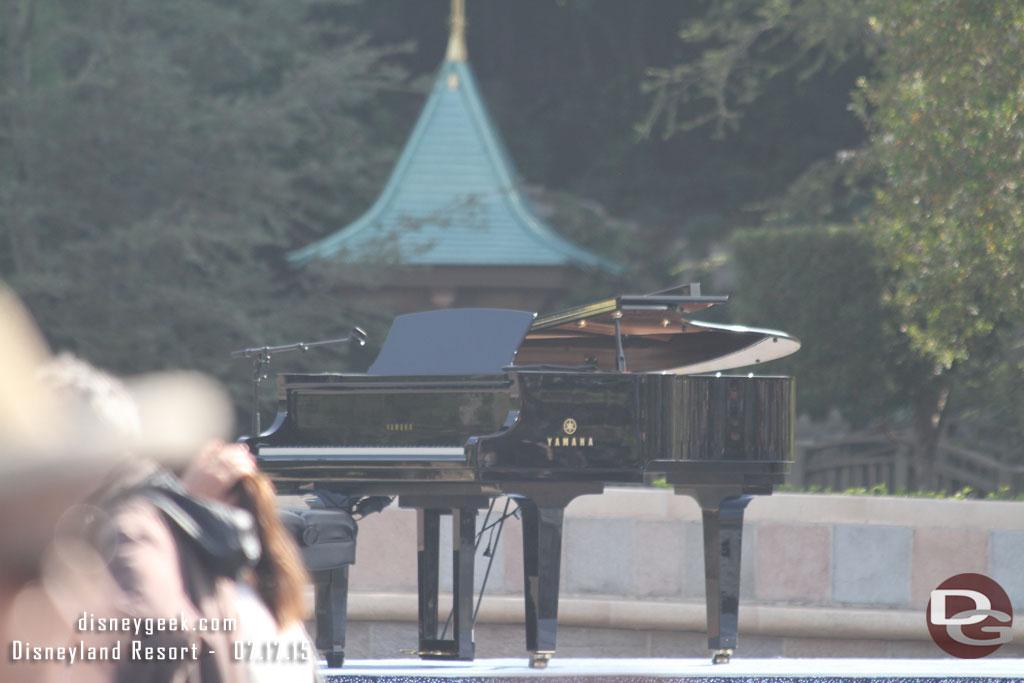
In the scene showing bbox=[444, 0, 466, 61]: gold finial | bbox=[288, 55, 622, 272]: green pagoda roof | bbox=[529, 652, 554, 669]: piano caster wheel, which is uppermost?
bbox=[444, 0, 466, 61]: gold finial

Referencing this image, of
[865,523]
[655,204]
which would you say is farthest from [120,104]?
[865,523]

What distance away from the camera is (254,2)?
21.1 metres

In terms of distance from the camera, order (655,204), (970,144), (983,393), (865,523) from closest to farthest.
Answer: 1. (865,523)
2. (970,144)
3. (983,393)
4. (655,204)

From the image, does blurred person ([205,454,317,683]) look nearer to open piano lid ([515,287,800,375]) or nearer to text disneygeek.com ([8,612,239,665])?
text disneygeek.com ([8,612,239,665])

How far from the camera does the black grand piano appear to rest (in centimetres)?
676

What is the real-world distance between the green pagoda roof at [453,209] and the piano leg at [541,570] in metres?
12.2

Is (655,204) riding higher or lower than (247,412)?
higher

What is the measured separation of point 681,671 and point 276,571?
167 inches

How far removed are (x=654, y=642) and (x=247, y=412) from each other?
1004 cm

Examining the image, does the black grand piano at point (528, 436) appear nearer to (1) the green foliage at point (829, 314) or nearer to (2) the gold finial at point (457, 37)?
(1) the green foliage at point (829, 314)

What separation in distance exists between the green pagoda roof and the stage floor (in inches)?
476

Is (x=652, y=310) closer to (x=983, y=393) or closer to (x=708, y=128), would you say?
(x=983, y=393)
